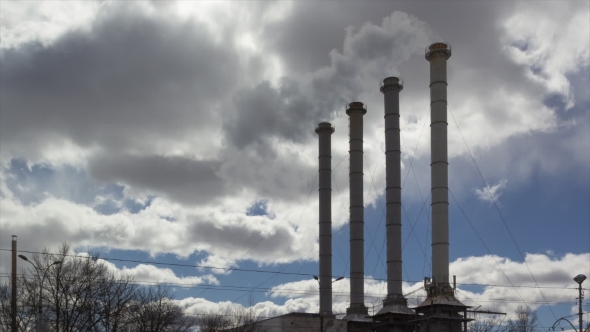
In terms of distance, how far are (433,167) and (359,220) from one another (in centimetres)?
1730

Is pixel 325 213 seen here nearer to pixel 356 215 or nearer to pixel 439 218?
pixel 356 215

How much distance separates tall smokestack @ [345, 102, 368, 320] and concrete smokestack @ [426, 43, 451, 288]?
1640 centimetres

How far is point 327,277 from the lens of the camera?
80.9 meters

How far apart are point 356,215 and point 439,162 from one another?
58.9 ft

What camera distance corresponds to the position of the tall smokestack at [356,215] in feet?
248

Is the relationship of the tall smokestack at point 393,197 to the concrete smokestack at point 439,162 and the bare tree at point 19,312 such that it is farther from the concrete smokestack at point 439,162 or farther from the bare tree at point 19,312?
the bare tree at point 19,312

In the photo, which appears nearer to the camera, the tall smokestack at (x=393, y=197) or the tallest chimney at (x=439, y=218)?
the tallest chimney at (x=439, y=218)

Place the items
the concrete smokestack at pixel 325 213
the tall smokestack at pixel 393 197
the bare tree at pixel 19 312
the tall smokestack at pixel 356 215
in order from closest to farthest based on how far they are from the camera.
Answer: the bare tree at pixel 19 312 < the tall smokestack at pixel 393 197 < the tall smokestack at pixel 356 215 < the concrete smokestack at pixel 325 213

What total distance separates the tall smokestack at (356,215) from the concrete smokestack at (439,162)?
16.4 meters

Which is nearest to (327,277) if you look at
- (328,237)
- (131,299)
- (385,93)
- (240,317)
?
(328,237)

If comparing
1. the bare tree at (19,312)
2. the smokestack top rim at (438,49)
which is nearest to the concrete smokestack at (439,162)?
the smokestack top rim at (438,49)

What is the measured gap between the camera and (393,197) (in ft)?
235

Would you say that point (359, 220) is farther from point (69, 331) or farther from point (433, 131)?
point (69, 331)

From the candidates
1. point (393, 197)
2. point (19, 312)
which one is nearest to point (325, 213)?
point (393, 197)
